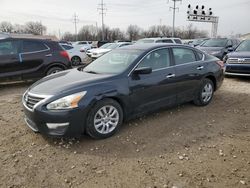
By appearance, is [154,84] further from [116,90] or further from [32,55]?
[32,55]

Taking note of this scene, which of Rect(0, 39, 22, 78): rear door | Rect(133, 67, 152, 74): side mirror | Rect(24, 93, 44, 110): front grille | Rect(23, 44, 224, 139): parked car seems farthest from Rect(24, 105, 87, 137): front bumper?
Rect(0, 39, 22, 78): rear door

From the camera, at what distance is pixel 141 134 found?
404cm

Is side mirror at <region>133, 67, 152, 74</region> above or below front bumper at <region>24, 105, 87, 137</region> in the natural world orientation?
above

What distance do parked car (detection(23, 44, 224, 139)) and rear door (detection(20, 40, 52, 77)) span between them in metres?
3.63

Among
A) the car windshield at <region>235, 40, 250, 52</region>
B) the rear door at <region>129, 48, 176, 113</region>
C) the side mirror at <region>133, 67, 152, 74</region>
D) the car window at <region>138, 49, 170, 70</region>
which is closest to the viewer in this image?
the side mirror at <region>133, 67, 152, 74</region>

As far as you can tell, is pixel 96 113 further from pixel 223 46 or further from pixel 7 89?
pixel 223 46

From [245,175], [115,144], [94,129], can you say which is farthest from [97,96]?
[245,175]

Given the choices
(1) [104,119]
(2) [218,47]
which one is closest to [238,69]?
(2) [218,47]

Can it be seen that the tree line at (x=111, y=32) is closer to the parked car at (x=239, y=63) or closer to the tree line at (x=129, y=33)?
the tree line at (x=129, y=33)

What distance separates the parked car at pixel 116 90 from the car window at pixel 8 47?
3795mm

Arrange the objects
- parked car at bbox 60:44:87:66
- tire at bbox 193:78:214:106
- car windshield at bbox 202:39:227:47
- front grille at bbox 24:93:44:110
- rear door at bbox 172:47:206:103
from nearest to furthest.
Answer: front grille at bbox 24:93:44:110 < rear door at bbox 172:47:206:103 < tire at bbox 193:78:214:106 < car windshield at bbox 202:39:227:47 < parked car at bbox 60:44:87:66

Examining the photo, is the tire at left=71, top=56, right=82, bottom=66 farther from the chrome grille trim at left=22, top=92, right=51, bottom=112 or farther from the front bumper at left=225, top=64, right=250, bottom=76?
the chrome grille trim at left=22, top=92, right=51, bottom=112

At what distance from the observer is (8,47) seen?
743 cm

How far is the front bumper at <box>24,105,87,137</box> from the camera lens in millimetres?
3439
